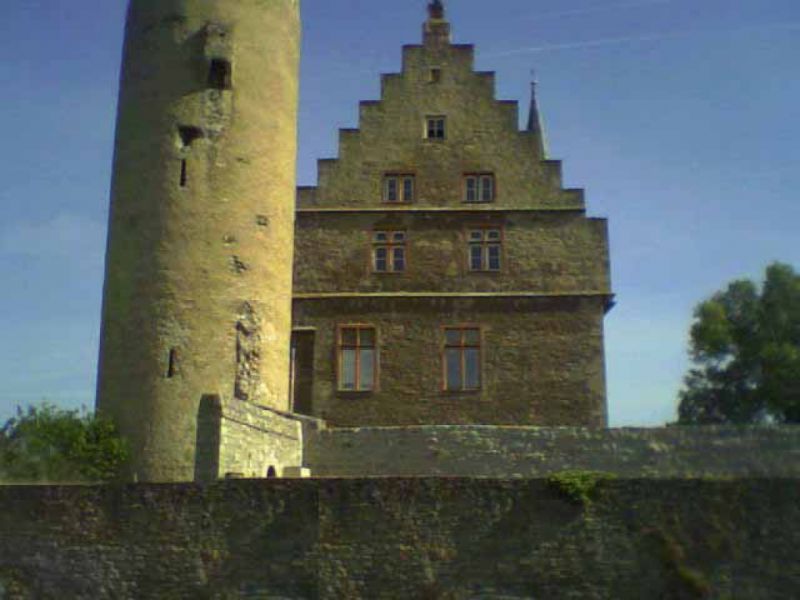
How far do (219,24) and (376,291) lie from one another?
7286 millimetres

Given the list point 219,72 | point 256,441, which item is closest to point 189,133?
point 219,72

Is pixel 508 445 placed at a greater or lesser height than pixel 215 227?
lesser

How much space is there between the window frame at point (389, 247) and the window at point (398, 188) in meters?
0.83

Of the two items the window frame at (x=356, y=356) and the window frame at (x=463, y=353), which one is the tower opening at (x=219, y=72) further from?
the window frame at (x=463, y=353)

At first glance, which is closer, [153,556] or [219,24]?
[153,556]

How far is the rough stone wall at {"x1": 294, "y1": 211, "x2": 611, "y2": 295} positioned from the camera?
25.5 metres

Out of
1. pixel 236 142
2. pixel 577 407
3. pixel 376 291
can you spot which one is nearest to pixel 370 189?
pixel 376 291

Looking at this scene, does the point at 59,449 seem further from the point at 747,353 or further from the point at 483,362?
the point at 747,353

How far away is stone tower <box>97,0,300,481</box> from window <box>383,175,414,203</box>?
3.10 m

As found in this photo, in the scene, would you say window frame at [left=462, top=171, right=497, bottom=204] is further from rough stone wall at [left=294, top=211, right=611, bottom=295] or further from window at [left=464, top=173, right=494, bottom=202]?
rough stone wall at [left=294, top=211, right=611, bottom=295]

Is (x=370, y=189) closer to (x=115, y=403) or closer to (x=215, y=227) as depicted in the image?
(x=215, y=227)

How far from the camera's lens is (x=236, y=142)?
22.4 m

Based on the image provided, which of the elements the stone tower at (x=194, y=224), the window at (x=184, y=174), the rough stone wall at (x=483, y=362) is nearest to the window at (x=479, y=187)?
the rough stone wall at (x=483, y=362)

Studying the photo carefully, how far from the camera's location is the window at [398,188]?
2616cm
